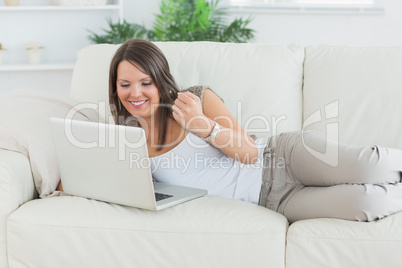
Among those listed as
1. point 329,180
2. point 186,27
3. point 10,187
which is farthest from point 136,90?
point 186,27

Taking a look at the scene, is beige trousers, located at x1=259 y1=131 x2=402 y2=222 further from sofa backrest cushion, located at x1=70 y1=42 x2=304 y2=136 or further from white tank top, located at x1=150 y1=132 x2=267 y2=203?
sofa backrest cushion, located at x1=70 y1=42 x2=304 y2=136

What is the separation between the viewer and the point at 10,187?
195 cm

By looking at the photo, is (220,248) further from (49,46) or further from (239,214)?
(49,46)

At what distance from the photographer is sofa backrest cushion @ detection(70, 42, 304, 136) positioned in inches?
Answer: 94.3

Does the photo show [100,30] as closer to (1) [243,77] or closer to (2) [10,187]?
(1) [243,77]

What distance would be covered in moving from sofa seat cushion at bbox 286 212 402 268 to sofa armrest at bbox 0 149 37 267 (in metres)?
0.87

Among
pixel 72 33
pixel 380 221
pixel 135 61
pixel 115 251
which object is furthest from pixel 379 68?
pixel 72 33

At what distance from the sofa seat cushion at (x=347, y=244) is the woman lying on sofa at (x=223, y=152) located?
11cm

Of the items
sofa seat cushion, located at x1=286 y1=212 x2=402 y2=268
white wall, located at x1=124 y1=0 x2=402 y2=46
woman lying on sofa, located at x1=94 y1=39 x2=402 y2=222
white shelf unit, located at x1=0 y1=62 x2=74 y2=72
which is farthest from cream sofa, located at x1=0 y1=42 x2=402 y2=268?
white shelf unit, located at x1=0 y1=62 x2=74 y2=72

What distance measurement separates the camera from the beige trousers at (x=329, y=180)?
6.08ft

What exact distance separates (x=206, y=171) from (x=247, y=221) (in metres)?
0.37

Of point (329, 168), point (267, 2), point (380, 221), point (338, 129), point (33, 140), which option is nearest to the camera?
point (380, 221)

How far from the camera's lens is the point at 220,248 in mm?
1844

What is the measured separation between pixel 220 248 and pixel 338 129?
0.77 m
